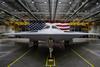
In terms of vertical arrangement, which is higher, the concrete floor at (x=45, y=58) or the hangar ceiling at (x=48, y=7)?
the hangar ceiling at (x=48, y=7)

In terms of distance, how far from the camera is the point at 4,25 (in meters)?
43.5

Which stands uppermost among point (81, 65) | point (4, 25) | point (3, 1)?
point (3, 1)

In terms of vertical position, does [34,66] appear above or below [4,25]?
below

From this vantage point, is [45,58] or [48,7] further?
[48,7]

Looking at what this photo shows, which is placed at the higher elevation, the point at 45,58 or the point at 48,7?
the point at 48,7

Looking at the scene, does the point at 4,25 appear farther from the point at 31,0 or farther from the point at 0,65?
the point at 0,65

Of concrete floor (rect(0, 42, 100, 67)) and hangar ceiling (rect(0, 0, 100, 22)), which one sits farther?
hangar ceiling (rect(0, 0, 100, 22))

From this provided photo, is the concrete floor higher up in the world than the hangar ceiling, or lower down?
lower down

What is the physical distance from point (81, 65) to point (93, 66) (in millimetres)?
669

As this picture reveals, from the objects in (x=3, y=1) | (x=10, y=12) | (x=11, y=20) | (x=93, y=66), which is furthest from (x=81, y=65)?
(x=11, y=20)

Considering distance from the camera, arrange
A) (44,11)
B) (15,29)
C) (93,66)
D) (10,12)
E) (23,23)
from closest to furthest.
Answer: (93,66) → (10,12) → (44,11) → (23,23) → (15,29)

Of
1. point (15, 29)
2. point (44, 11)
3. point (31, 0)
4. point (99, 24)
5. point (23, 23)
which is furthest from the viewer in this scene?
point (99, 24)

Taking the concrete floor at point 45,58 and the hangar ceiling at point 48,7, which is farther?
the hangar ceiling at point 48,7

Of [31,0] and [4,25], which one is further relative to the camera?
[4,25]
